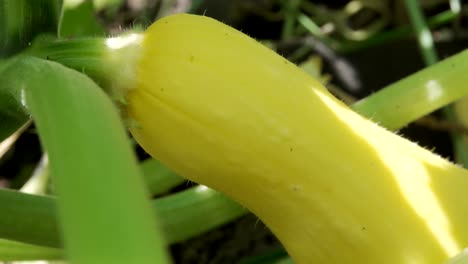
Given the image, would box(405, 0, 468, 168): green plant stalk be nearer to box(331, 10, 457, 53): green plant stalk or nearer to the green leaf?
box(331, 10, 457, 53): green plant stalk

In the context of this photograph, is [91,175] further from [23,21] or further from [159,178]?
[159,178]

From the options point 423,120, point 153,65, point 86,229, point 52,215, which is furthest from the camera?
point 423,120

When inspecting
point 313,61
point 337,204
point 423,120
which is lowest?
point 337,204

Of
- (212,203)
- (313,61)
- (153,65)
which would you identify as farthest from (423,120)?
(153,65)

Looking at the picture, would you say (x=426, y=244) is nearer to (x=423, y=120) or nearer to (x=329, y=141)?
(x=329, y=141)

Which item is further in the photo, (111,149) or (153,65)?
(153,65)

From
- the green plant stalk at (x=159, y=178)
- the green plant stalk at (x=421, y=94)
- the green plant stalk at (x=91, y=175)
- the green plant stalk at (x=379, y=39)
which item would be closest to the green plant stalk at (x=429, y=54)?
the green plant stalk at (x=379, y=39)
